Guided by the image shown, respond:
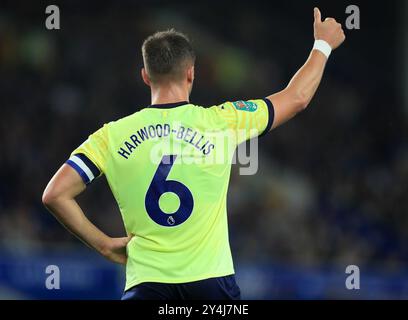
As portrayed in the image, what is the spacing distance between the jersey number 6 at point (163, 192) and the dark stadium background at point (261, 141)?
557 cm

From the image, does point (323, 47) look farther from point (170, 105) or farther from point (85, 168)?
point (85, 168)

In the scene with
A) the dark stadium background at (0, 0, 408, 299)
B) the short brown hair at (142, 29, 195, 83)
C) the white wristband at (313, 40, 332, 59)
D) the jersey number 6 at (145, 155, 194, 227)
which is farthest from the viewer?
the dark stadium background at (0, 0, 408, 299)

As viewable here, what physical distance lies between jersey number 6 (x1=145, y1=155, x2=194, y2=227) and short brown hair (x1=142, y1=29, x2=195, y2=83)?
0.39 meters

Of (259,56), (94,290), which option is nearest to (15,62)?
(259,56)

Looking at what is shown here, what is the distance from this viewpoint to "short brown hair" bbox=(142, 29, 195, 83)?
3.89 metres

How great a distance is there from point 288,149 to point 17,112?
13.2ft

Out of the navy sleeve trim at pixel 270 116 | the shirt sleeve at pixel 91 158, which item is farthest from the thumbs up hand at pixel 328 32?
the shirt sleeve at pixel 91 158

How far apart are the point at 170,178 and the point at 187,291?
0.50 metres

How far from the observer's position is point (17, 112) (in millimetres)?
12422

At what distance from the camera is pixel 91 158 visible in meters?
3.88

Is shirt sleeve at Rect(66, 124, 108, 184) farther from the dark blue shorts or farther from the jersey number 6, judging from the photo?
the dark blue shorts

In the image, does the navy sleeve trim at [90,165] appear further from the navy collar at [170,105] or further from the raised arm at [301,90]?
the raised arm at [301,90]

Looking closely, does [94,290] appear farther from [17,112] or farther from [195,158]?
[195,158]

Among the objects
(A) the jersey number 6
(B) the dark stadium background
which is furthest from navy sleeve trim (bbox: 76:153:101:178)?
(B) the dark stadium background
